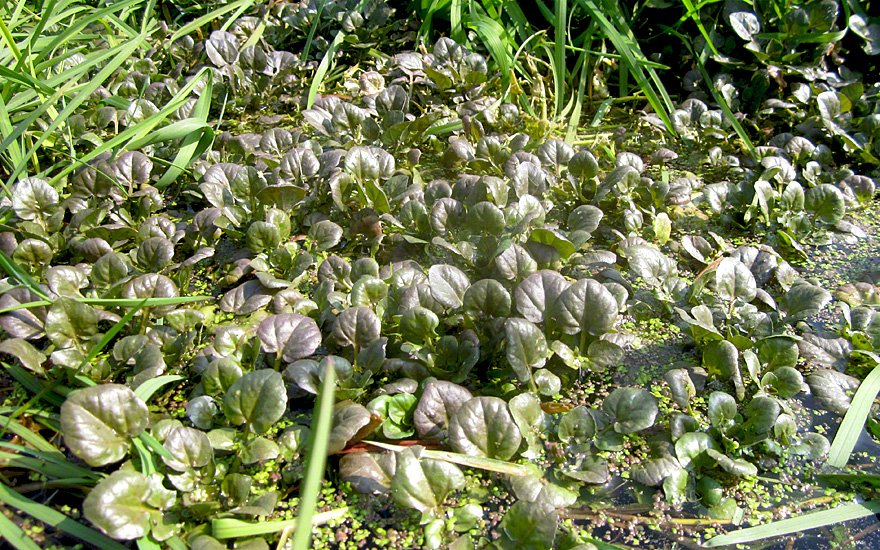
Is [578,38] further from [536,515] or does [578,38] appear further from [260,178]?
[536,515]

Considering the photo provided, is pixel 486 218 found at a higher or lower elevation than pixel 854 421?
higher

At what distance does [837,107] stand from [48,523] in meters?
3.02

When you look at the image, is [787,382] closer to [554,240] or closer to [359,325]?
[554,240]

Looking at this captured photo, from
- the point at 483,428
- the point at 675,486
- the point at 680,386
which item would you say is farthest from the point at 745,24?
the point at 483,428

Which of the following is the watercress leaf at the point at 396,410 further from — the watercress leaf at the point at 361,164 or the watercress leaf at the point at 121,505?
the watercress leaf at the point at 361,164

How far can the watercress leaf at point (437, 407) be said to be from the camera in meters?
1.43

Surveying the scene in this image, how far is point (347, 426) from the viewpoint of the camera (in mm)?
1386

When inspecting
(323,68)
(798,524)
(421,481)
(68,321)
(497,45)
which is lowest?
(798,524)

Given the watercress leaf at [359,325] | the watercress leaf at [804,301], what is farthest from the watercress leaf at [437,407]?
the watercress leaf at [804,301]

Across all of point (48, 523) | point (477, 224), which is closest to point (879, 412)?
point (477, 224)

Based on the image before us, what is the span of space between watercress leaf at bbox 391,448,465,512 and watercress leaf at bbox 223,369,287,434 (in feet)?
1.08

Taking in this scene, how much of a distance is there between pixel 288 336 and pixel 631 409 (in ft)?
2.80

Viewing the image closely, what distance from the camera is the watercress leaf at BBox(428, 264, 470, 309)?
1.67 m

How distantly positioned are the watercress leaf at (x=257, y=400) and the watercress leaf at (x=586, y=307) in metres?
0.70
